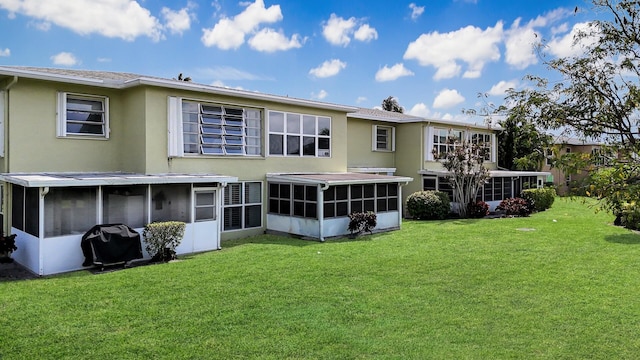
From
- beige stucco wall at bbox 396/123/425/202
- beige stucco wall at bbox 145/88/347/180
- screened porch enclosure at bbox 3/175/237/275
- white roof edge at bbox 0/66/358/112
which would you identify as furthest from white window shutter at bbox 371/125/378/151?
screened porch enclosure at bbox 3/175/237/275

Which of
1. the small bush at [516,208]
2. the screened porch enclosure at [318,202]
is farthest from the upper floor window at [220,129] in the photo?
the small bush at [516,208]

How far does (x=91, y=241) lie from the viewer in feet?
39.8

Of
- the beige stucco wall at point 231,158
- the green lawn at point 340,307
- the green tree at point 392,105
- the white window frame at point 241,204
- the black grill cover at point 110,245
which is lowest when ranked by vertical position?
the green lawn at point 340,307

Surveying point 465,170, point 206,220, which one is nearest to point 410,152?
point 465,170

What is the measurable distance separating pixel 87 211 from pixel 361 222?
9.97 meters

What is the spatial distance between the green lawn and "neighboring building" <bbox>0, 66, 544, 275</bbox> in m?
1.82

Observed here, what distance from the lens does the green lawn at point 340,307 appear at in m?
6.91

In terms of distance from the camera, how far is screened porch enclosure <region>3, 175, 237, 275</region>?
468 inches

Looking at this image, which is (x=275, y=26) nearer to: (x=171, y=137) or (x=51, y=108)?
(x=171, y=137)

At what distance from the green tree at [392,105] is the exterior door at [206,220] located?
3624 cm

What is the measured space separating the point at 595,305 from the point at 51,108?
15905 millimetres

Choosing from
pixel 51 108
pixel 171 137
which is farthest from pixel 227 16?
pixel 51 108

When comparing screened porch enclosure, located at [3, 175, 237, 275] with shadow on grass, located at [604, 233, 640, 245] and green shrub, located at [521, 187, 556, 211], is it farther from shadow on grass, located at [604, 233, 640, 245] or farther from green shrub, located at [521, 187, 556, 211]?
green shrub, located at [521, 187, 556, 211]

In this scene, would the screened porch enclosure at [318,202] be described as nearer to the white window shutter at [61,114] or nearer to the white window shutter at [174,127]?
the white window shutter at [174,127]
